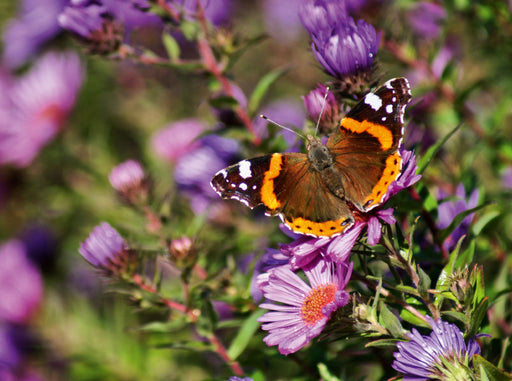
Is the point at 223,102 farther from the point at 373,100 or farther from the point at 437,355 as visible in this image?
the point at 437,355

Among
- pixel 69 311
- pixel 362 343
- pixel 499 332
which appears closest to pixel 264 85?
pixel 362 343

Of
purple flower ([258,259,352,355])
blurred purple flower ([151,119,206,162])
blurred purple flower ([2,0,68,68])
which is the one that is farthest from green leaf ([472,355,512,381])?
blurred purple flower ([2,0,68,68])

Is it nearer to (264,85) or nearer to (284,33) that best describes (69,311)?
(264,85)

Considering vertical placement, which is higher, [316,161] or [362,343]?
[316,161]

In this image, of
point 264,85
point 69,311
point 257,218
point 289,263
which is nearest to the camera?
point 289,263

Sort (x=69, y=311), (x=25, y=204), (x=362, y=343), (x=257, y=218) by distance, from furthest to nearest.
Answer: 1. (x=25, y=204)
2. (x=69, y=311)
3. (x=257, y=218)
4. (x=362, y=343)

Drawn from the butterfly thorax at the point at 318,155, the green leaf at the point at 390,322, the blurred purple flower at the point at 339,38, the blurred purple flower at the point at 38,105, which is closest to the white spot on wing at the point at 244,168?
the butterfly thorax at the point at 318,155
